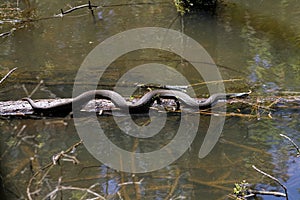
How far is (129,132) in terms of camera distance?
15.9ft

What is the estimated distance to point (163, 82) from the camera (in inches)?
233

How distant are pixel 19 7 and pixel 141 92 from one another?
14.3ft

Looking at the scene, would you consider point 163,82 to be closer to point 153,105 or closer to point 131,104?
point 153,105

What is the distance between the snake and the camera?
5.00 m

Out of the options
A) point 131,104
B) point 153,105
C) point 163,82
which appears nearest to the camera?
point 131,104

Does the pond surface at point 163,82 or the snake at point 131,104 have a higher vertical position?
the snake at point 131,104

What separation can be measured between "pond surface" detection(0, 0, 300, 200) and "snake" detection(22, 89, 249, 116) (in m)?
0.13

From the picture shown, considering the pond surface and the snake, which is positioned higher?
the snake

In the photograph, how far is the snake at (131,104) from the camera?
197 inches

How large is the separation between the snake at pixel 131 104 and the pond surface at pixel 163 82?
0.44ft

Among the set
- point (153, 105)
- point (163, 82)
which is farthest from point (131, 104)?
point (163, 82)

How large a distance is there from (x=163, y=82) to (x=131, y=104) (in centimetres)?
98

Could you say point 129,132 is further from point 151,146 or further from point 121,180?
point 121,180

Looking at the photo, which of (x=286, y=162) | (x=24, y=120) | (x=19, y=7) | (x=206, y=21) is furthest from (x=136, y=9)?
(x=286, y=162)
